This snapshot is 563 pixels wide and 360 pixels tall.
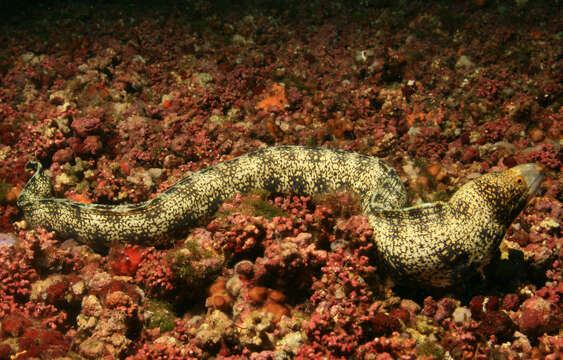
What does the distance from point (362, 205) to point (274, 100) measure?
3.66m

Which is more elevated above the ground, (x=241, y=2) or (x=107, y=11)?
(x=241, y=2)

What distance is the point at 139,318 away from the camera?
4.63 m

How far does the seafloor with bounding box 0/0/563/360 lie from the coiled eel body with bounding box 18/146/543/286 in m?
0.29

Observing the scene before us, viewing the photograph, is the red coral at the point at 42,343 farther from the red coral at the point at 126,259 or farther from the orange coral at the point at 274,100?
the orange coral at the point at 274,100

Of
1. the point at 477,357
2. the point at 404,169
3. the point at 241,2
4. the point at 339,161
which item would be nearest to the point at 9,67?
the point at 241,2

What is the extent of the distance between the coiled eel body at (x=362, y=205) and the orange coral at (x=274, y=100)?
6.27ft

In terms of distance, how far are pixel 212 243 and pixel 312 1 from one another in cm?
1003

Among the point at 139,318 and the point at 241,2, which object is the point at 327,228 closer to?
the point at 139,318

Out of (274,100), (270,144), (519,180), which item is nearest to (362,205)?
(519,180)

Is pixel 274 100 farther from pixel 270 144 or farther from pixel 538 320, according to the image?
pixel 538 320

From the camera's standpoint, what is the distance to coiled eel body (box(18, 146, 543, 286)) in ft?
15.5

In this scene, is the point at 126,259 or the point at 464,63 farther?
the point at 464,63

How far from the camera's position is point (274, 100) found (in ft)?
27.1

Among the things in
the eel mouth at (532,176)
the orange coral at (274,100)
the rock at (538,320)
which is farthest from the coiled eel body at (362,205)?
the orange coral at (274,100)
